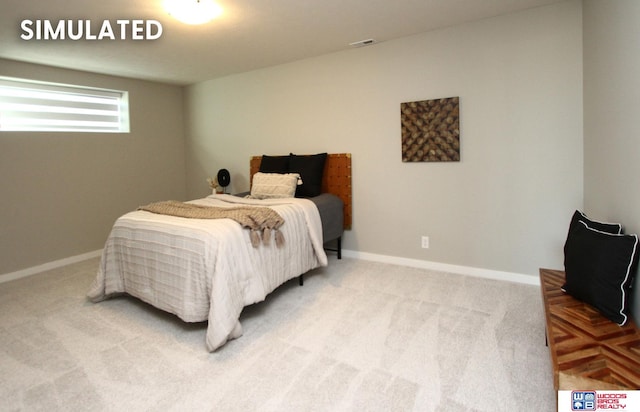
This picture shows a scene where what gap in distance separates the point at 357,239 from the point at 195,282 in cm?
210

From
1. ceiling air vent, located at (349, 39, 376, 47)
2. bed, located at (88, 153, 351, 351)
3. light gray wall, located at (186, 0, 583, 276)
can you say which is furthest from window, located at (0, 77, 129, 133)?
ceiling air vent, located at (349, 39, 376, 47)

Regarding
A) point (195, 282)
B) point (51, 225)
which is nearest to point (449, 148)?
point (195, 282)

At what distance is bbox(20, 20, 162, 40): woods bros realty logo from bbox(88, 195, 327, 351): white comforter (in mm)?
1585

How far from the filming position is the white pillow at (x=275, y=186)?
3615mm

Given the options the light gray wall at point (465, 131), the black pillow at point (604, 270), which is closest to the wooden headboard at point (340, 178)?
the light gray wall at point (465, 131)

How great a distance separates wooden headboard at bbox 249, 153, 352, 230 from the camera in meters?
→ 3.83

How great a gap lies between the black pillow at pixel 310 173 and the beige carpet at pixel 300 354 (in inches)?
45.8

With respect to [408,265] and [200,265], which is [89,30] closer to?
[200,265]

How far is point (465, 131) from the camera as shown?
10.3ft

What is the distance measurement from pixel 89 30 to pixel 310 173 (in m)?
2.36

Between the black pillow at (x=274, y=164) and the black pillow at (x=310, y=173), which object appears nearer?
the black pillow at (x=310, y=173)

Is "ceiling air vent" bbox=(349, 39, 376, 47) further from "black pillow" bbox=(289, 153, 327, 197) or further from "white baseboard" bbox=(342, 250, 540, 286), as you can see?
"white baseboard" bbox=(342, 250, 540, 286)

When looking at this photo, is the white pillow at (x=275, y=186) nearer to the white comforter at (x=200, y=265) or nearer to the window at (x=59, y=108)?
the white comforter at (x=200, y=265)

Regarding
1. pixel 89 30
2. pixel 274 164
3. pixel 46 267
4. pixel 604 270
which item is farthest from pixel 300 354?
pixel 46 267
